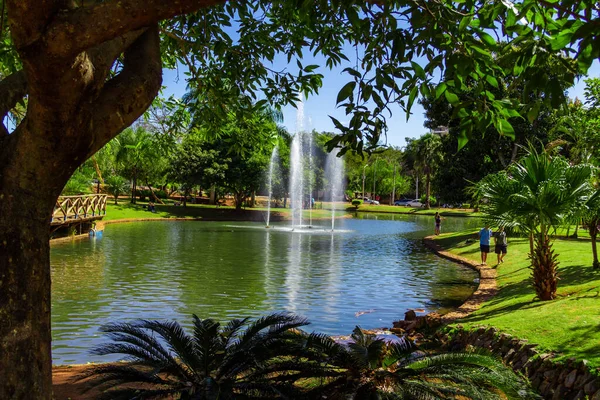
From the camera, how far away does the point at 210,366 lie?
608 cm

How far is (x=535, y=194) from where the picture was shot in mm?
10508

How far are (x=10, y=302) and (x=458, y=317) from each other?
10.0 metres

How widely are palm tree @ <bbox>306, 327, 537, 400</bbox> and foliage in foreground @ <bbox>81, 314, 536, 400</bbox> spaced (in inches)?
0.4

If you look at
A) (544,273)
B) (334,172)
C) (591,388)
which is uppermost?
(334,172)

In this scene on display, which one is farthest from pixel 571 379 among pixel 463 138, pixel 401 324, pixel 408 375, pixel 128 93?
pixel 128 93

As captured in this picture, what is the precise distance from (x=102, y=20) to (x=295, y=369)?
422 centimetres

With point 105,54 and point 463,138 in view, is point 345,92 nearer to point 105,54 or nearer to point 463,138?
point 463,138

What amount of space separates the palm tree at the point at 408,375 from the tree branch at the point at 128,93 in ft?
11.5

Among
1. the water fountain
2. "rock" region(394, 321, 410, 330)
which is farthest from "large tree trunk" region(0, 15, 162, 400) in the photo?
the water fountain

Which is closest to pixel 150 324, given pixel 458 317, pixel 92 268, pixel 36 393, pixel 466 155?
pixel 36 393

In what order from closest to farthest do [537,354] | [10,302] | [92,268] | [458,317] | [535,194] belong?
[10,302]
[537,354]
[535,194]
[458,317]
[92,268]

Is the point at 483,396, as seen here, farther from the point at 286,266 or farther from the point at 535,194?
the point at 286,266

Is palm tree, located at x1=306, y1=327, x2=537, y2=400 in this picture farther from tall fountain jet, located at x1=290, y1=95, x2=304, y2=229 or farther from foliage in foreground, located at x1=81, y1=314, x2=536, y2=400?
tall fountain jet, located at x1=290, y1=95, x2=304, y2=229

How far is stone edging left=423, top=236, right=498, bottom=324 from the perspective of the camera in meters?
12.0
